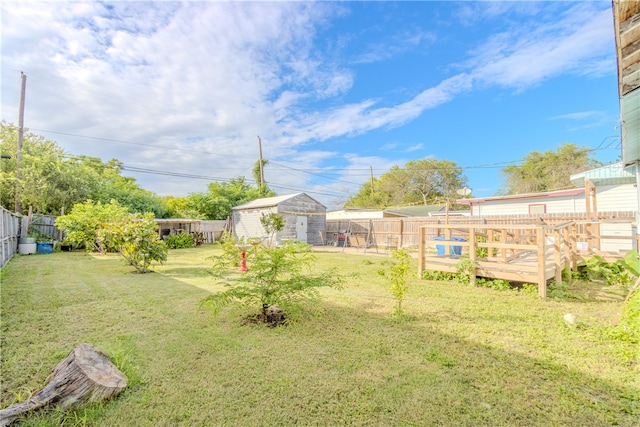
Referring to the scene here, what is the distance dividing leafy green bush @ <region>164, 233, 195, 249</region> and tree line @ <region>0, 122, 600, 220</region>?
1761mm

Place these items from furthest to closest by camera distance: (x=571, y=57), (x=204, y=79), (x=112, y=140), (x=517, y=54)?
(x=112, y=140), (x=204, y=79), (x=517, y=54), (x=571, y=57)

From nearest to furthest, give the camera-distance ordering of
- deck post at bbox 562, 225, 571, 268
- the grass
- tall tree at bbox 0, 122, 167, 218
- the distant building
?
1. the grass
2. deck post at bbox 562, 225, 571, 268
3. tall tree at bbox 0, 122, 167, 218
4. the distant building

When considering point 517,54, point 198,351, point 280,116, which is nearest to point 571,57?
point 517,54

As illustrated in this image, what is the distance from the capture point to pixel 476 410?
2.00 meters

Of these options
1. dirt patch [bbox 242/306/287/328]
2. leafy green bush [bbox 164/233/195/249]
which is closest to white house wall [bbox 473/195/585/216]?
dirt patch [bbox 242/306/287/328]

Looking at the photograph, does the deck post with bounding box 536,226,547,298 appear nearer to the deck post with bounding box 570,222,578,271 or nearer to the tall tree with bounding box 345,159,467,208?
the deck post with bounding box 570,222,578,271

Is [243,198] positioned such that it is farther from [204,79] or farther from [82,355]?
[82,355]

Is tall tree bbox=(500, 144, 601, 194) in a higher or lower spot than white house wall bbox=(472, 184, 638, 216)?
higher

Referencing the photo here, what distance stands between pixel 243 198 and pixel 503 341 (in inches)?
828

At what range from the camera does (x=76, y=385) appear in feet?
6.54

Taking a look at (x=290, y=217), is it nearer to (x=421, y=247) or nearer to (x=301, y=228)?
(x=301, y=228)

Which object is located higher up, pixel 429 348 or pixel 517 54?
pixel 517 54

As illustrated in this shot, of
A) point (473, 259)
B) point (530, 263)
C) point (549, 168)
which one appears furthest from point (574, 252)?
point (549, 168)

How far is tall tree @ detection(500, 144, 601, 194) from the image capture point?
80.9 feet
